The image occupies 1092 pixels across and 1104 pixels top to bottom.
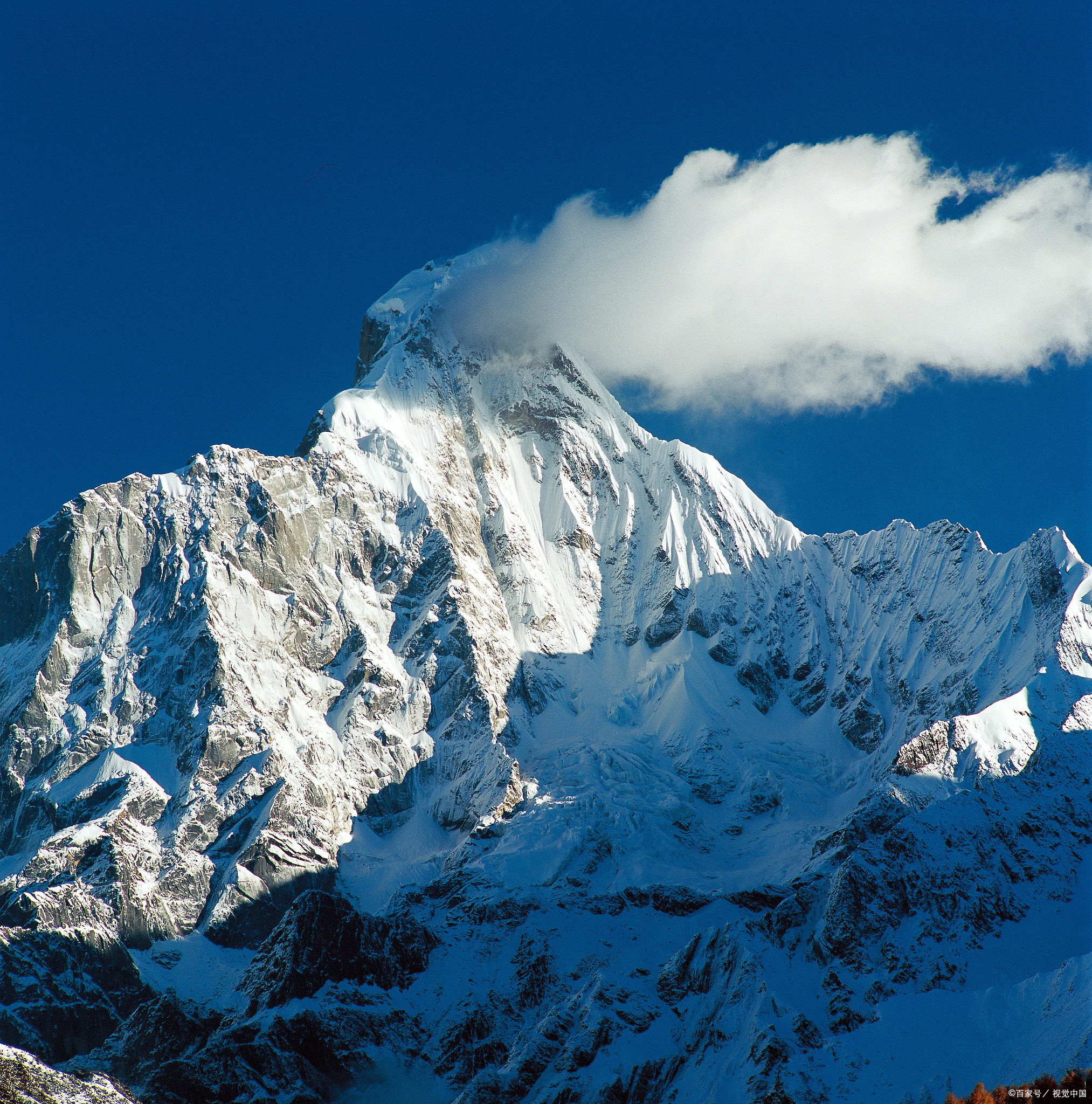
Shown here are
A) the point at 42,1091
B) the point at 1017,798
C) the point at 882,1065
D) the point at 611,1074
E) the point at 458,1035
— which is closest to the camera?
the point at 42,1091

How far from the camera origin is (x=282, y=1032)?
538ft

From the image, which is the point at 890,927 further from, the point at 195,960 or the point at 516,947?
the point at 195,960

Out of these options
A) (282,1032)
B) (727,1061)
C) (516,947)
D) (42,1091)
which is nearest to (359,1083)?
(282,1032)

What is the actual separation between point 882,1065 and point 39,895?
12042 cm

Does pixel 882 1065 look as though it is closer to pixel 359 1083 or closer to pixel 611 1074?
pixel 611 1074

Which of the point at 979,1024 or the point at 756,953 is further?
the point at 756,953

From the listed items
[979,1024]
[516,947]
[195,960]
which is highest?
[195,960]

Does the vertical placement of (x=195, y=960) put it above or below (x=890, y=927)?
above

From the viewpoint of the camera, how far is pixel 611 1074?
146 metres

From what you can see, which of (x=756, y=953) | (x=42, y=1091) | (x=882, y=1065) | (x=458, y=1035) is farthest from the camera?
(x=458, y=1035)

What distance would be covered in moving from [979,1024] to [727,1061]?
28077mm

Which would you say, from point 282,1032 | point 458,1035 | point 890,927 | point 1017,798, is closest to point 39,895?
point 282,1032

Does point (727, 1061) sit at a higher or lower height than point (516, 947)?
lower

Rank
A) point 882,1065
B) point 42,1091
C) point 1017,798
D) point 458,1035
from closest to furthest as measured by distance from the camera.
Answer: point 42,1091
point 882,1065
point 458,1035
point 1017,798
